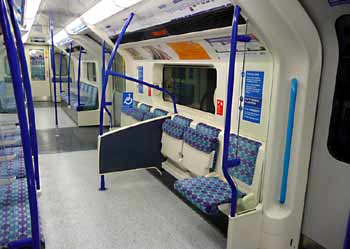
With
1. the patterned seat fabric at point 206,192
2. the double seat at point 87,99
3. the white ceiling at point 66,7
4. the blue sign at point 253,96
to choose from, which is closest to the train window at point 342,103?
the blue sign at point 253,96

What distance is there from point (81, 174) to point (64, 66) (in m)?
9.00

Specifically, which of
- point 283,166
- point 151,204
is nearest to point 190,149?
point 151,204

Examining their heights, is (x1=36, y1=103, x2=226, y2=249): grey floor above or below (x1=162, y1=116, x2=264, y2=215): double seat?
below

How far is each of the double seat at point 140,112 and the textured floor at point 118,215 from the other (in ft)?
3.09

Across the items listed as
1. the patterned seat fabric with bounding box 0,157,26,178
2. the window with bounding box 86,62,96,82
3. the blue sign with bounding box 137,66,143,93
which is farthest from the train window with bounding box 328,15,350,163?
the window with bounding box 86,62,96,82

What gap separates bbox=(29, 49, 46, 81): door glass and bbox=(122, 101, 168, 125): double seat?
297 inches

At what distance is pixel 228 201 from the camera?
2.50 metres

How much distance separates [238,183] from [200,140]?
649 millimetres

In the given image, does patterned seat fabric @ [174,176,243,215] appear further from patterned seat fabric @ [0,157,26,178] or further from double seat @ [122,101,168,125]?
double seat @ [122,101,168,125]

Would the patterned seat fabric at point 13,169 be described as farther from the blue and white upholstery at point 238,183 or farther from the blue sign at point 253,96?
the blue sign at point 253,96

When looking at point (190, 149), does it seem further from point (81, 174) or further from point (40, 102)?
point (40, 102)

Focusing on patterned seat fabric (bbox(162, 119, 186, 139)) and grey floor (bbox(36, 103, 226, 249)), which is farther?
patterned seat fabric (bbox(162, 119, 186, 139))

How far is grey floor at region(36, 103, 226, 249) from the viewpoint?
274 cm

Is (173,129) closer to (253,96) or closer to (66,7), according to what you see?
(253,96)
